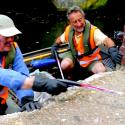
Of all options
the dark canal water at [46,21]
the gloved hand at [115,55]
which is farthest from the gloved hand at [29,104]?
the dark canal water at [46,21]

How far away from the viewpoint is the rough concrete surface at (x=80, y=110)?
12.4 ft

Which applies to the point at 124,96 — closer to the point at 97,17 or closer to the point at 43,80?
the point at 43,80

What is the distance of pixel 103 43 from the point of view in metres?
5.93

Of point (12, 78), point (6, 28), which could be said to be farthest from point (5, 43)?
point (12, 78)

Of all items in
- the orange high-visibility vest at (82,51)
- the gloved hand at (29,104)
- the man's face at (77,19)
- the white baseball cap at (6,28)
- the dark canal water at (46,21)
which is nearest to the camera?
the white baseball cap at (6,28)

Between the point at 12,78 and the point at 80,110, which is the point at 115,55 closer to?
the point at 80,110

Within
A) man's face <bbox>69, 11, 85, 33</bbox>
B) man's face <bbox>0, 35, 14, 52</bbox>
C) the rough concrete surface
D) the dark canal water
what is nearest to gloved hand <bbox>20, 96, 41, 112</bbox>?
the rough concrete surface

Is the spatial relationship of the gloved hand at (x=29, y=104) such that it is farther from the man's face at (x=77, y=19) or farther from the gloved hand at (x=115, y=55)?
the man's face at (x=77, y=19)

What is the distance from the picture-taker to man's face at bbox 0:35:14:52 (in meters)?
3.97

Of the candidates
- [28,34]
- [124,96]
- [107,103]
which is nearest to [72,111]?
[107,103]

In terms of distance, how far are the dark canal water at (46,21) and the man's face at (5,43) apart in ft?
25.9

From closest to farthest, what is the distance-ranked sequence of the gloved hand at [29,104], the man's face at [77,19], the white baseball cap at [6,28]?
1. the white baseball cap at [6,28]
2. the gloved hand at [29,104]
3. the man's face at [77,19]

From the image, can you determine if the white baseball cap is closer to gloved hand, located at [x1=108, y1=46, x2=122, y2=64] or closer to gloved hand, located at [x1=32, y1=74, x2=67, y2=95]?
gloved hand, located at [x1=32, y1=74, x2=67, y2=95]

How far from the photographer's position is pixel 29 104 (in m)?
4.10
